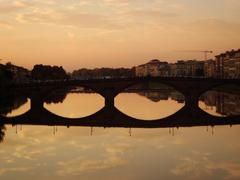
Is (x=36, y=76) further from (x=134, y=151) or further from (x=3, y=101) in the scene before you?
(x=134, y=151)

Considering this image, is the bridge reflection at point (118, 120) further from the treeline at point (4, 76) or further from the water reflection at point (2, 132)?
the treeline at point (4, 76)

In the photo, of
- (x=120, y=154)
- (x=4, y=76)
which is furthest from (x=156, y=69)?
(x=120, y=154)

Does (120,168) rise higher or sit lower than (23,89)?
lower

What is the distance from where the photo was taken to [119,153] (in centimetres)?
2330

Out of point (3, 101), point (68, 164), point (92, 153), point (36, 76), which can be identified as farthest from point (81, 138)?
point (36, 76)

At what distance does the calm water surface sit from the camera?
19172 mm

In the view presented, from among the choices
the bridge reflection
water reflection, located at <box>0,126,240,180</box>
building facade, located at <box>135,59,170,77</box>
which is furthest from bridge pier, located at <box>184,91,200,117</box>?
building facade, located at <box>135,59,170,77</box>

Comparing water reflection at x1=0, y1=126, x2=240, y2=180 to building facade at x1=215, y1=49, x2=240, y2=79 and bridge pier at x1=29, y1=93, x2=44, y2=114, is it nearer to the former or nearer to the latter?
bridge pier at x1=29, y1=93, x2=44, y2=114

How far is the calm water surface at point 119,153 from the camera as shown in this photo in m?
19.2

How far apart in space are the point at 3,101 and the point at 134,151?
1105 inches

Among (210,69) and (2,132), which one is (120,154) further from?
(210,69)

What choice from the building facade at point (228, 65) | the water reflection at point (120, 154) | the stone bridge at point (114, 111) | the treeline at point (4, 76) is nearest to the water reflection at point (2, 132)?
the water reflection at point (120, 154)

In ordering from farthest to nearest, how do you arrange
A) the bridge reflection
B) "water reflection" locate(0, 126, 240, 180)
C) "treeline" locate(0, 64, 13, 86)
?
"treeline" locate(0, 64, 13, 86) → the bridge reflection → "water reflection" locate(0, 126, 240, 180)

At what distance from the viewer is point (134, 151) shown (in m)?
23.7
